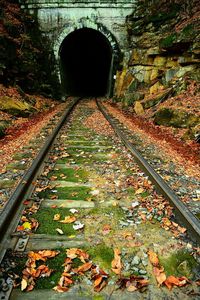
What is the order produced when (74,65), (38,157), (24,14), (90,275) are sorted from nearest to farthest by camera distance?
(90,275), (38,157), (24,14), (74,65)

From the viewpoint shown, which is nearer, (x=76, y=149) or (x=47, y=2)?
(x=76, y=149)

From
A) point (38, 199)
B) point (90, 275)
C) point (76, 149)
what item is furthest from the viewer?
point (76, 149)

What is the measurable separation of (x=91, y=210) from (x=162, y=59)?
40.4 ft

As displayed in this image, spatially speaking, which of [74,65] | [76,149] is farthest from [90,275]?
[74,65]

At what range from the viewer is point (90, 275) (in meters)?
3.05

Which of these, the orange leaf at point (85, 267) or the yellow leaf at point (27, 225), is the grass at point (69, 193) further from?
the orange leaf at point (85, 267)

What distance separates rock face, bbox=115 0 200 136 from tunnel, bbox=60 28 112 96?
3.99 meters

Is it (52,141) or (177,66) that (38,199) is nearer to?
(52,141)

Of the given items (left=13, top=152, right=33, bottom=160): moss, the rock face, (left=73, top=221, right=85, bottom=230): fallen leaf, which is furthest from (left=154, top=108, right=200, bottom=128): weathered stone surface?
(left=73, top=221, right=85, bottom=230): fallen leaf

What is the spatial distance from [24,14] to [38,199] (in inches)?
739

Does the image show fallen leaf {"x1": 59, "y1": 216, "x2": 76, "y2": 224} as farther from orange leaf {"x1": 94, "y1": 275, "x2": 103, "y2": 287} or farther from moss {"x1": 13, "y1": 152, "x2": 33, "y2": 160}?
moss {"x1": 13, "y1": 152, "x2": 33, "y2": 160}

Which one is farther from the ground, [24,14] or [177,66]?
[24,14]

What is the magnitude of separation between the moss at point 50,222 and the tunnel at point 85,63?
60.4ft

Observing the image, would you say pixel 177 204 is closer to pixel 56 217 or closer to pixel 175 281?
pixel 175 281
